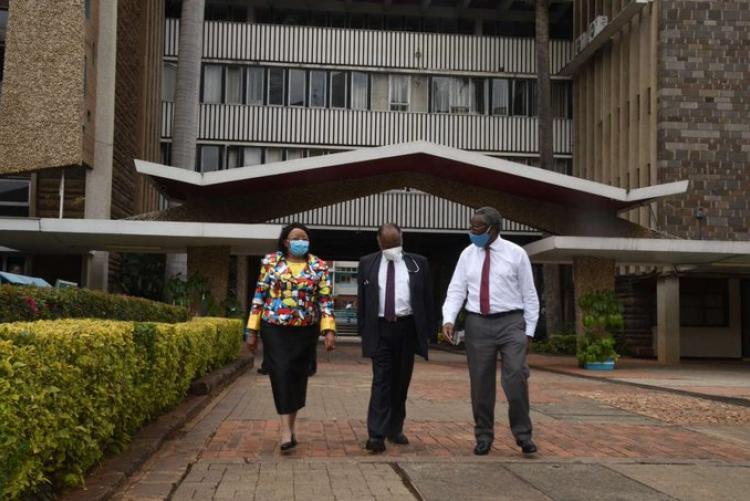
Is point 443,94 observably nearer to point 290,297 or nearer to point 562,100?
point 562,100

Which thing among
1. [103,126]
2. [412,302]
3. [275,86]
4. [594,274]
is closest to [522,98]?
[275,86]

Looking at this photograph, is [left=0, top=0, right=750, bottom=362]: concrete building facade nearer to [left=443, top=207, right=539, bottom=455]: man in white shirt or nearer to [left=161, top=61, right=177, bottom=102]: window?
[left=161, top=61, right=177, bottom=102]: window

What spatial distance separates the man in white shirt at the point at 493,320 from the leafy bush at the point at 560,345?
2195 cm

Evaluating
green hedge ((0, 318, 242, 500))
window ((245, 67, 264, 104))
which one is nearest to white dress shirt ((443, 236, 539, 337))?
green hedge ((0, 318, 242, 500))

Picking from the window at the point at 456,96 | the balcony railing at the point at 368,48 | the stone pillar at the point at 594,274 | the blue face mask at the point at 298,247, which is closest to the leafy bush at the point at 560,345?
the stone pillar at the point at 594,274

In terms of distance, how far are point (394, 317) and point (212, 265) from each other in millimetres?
14828

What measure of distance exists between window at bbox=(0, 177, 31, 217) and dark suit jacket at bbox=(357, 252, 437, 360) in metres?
18.3

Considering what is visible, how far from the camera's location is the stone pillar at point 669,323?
24.2 m

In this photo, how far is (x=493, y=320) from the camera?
24.0ft

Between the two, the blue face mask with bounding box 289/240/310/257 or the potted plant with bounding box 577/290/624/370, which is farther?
the potted plant with bounding box 577/290/624/370

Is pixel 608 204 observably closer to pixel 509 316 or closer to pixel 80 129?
pixel 80 129

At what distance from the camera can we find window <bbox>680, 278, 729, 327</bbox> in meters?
26.8

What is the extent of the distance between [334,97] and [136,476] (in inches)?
1141

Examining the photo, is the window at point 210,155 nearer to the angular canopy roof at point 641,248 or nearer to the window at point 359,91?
the window at point 359,91
